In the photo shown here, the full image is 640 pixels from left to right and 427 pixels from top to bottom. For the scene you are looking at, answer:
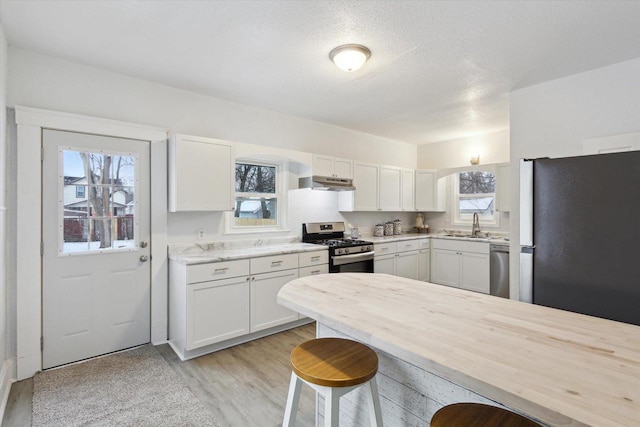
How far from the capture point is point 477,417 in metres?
1.01

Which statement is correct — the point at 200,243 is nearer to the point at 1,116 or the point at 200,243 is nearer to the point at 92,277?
the point at 92,277

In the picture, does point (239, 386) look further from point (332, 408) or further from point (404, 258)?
point (404, 258)

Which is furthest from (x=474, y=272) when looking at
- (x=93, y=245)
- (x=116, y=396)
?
(x=93, y=245)

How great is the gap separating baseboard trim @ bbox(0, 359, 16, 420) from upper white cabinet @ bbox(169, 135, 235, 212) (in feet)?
5.47

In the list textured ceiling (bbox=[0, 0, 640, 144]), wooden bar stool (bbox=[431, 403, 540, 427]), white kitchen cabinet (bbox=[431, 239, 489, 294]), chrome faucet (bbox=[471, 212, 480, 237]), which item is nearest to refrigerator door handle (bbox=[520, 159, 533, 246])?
textured ceiling (bbox=[0, 0, 640, 144])

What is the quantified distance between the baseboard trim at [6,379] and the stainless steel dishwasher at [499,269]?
5091 millimetres

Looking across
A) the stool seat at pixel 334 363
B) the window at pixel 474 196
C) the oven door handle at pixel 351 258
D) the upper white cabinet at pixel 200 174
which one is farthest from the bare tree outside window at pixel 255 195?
the window at pixel 474 196

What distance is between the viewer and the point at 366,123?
4.68 meters

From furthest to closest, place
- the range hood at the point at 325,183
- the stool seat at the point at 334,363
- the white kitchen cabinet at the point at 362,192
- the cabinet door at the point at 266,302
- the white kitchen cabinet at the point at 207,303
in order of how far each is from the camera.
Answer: the white kitchen cabinet at the point at 362,192, the range hood at the point at 325,183, the cabinet door at the point at 266,302, the white kitchen cabinet at the point at 207,303, the stool seat at the point at 334,363

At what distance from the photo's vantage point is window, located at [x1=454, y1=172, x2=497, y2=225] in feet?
17.2

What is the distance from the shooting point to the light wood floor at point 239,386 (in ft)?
6.83

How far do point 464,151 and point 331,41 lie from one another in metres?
3.91

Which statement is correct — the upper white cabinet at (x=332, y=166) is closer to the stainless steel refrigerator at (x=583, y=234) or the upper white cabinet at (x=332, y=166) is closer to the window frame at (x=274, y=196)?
the window frame at (x=274, y=196)

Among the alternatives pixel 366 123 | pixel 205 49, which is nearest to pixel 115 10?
pixel 205 49
